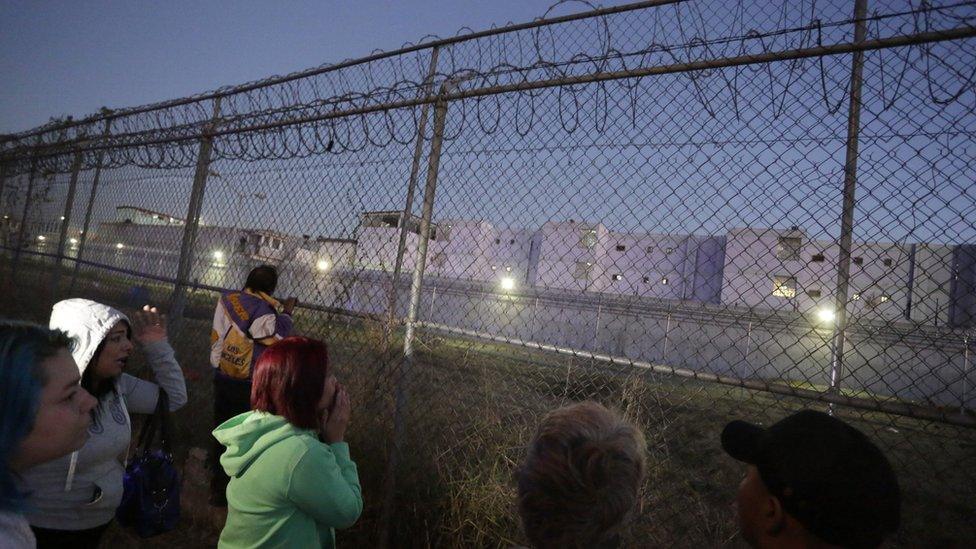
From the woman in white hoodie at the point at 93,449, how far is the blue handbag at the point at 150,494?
Answer: 115 mm

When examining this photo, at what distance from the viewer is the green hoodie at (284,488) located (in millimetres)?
1762

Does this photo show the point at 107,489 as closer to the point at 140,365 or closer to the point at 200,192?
the point at 200,192

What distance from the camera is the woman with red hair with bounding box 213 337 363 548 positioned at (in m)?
1.77

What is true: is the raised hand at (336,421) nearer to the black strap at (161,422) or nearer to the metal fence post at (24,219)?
the black strap at (161,422)

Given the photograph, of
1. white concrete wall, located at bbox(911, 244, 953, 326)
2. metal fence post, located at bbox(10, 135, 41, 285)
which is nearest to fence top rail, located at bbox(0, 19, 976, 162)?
white concrete wall, located at bbox(911, 244, 953, 326)

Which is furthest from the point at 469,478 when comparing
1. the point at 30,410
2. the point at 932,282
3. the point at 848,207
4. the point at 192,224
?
the point at 932,282

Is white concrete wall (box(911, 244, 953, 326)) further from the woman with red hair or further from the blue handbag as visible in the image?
the blue handbag

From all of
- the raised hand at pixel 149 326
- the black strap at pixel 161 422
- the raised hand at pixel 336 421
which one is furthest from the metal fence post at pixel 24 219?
the raised hand at pixel 336 421

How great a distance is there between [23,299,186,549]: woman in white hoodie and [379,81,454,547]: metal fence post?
1.50 meters

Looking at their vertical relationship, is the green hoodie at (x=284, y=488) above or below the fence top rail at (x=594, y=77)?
below

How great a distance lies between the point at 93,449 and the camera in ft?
7.05

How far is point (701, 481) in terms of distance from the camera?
6.13m

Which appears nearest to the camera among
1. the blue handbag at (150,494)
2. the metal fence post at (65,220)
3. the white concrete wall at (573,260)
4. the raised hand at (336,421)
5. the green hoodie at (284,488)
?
the green hoodie at (284,488)

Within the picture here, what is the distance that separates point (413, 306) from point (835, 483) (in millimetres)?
2619
